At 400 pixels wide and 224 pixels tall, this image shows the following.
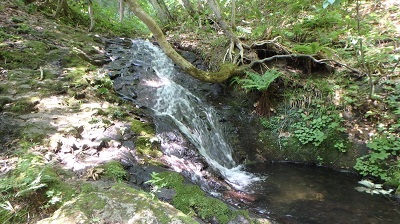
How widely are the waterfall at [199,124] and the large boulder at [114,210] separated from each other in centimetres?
280

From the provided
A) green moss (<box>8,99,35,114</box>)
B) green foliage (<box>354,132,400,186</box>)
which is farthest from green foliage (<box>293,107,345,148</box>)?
green moss (<box>8,99,35,114</box>)

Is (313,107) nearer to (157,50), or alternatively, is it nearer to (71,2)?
(157,50)

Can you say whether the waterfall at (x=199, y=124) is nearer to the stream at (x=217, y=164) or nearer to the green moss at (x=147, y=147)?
the stream at (x=217, y=164)

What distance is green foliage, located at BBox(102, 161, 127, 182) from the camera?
3.37 m

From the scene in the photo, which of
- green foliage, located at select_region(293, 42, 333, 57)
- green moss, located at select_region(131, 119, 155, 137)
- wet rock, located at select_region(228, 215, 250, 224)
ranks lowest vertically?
wet rock, located at select_region(228, 215, 250, 224)

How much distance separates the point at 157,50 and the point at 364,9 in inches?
263

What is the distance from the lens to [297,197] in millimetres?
4754

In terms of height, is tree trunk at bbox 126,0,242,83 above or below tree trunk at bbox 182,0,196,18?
below

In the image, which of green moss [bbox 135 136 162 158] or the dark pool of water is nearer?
the dark pool of water

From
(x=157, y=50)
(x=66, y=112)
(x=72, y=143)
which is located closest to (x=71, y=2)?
(x=157, y=50)

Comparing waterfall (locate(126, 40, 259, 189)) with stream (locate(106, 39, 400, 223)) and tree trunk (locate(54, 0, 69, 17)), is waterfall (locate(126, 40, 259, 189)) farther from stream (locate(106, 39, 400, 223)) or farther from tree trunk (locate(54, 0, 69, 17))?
tree trunk (locate(54, 0, 69, 17))

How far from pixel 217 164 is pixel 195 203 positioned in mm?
2568

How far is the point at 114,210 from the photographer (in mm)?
2432

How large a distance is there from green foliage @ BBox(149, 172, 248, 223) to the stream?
2.66ft
